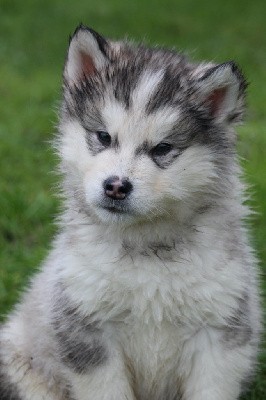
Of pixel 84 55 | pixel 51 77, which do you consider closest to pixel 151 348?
pixel 84 55

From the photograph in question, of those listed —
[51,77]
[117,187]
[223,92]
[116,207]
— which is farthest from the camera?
[51,77]

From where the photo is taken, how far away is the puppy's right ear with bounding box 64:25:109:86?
439cm

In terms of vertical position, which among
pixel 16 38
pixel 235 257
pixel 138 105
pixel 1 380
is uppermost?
pixel 16 38

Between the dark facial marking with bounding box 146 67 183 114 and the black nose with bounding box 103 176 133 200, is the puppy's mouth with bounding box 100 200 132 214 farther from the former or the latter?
the dark facial marking with bounding box 146 67 183 114

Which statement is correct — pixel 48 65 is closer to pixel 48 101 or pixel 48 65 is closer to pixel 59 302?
pixel 48 101

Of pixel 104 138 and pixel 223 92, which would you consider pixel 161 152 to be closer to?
pixel 104 138

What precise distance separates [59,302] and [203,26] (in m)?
11.8

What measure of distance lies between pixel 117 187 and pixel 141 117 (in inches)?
13.2

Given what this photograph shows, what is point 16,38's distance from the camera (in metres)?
14.2

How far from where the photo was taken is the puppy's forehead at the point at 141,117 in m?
4.11

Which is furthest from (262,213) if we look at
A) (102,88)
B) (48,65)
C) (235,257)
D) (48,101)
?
(48,65)

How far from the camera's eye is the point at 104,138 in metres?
4.22

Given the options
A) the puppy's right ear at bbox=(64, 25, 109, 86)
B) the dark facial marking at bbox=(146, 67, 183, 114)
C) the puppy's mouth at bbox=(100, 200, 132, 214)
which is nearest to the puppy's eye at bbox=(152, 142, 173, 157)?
the dark facial marking at bbox=(146, 67, 183, 114)

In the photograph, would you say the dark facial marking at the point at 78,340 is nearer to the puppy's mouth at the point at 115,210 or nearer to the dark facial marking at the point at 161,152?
the puppy's mouth at the point at 115,210
